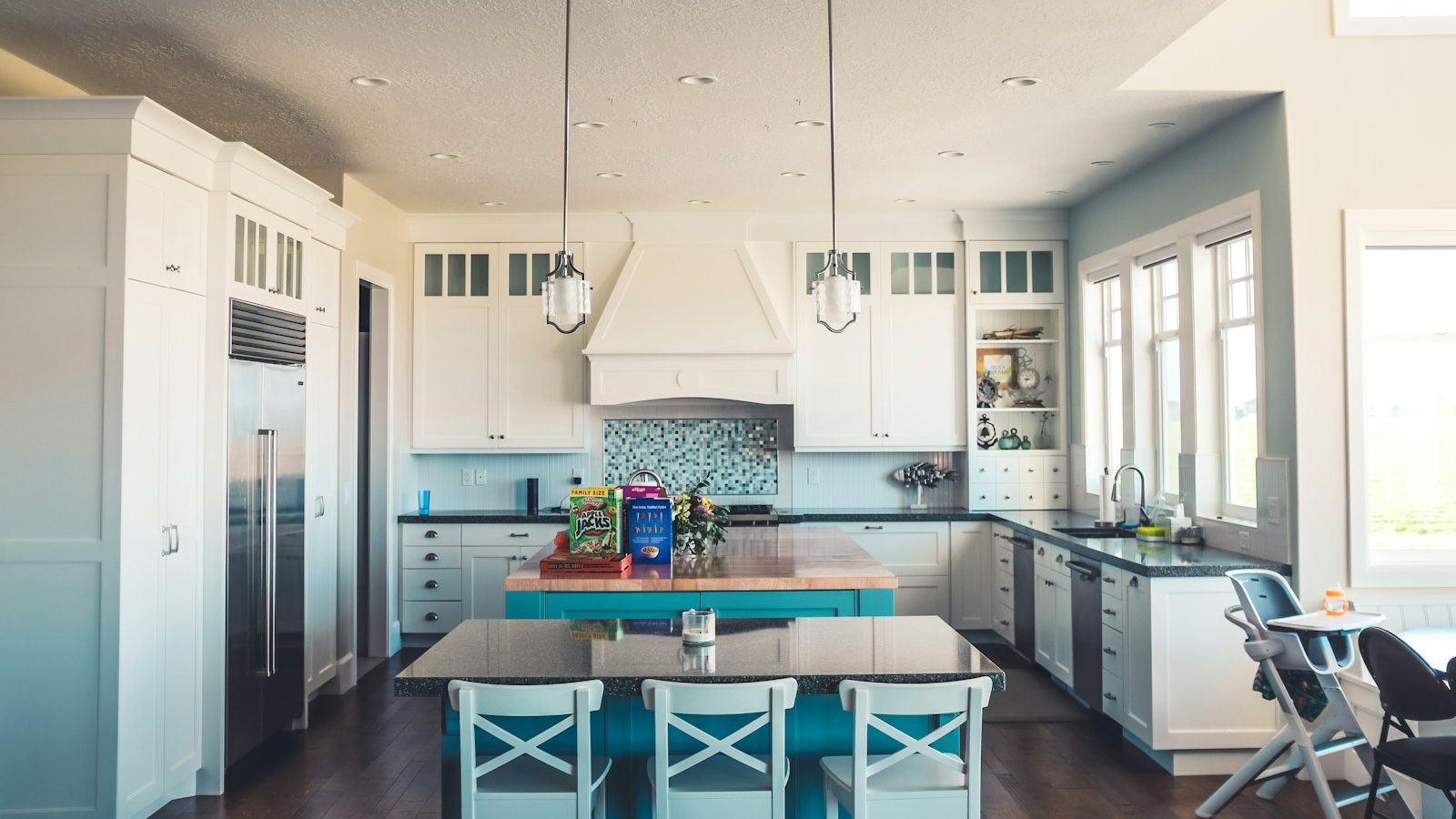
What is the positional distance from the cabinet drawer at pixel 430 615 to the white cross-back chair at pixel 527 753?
4002 mm

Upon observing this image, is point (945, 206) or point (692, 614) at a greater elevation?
point (945, 206)

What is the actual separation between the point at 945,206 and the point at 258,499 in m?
4.43

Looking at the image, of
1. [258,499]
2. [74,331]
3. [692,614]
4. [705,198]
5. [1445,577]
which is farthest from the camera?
[705,198]

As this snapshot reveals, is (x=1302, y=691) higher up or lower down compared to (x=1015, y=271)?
lower down

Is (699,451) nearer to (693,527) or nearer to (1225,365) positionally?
(693,527)

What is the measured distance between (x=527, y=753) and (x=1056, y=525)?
398 centimetres

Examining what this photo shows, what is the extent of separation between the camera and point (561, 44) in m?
3.57

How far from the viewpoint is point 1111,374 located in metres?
6.00

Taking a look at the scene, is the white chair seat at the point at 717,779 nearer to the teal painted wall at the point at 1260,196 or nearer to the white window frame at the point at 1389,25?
the teal painted wall at the point at 1260,196

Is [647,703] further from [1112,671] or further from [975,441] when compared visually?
[975,441]

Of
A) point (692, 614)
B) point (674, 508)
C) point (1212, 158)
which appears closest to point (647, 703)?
point (692, 614)

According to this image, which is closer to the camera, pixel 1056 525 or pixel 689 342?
pixel 1056 525

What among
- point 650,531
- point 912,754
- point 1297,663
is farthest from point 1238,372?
point 912,754

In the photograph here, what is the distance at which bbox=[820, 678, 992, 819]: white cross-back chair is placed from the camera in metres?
2.35
